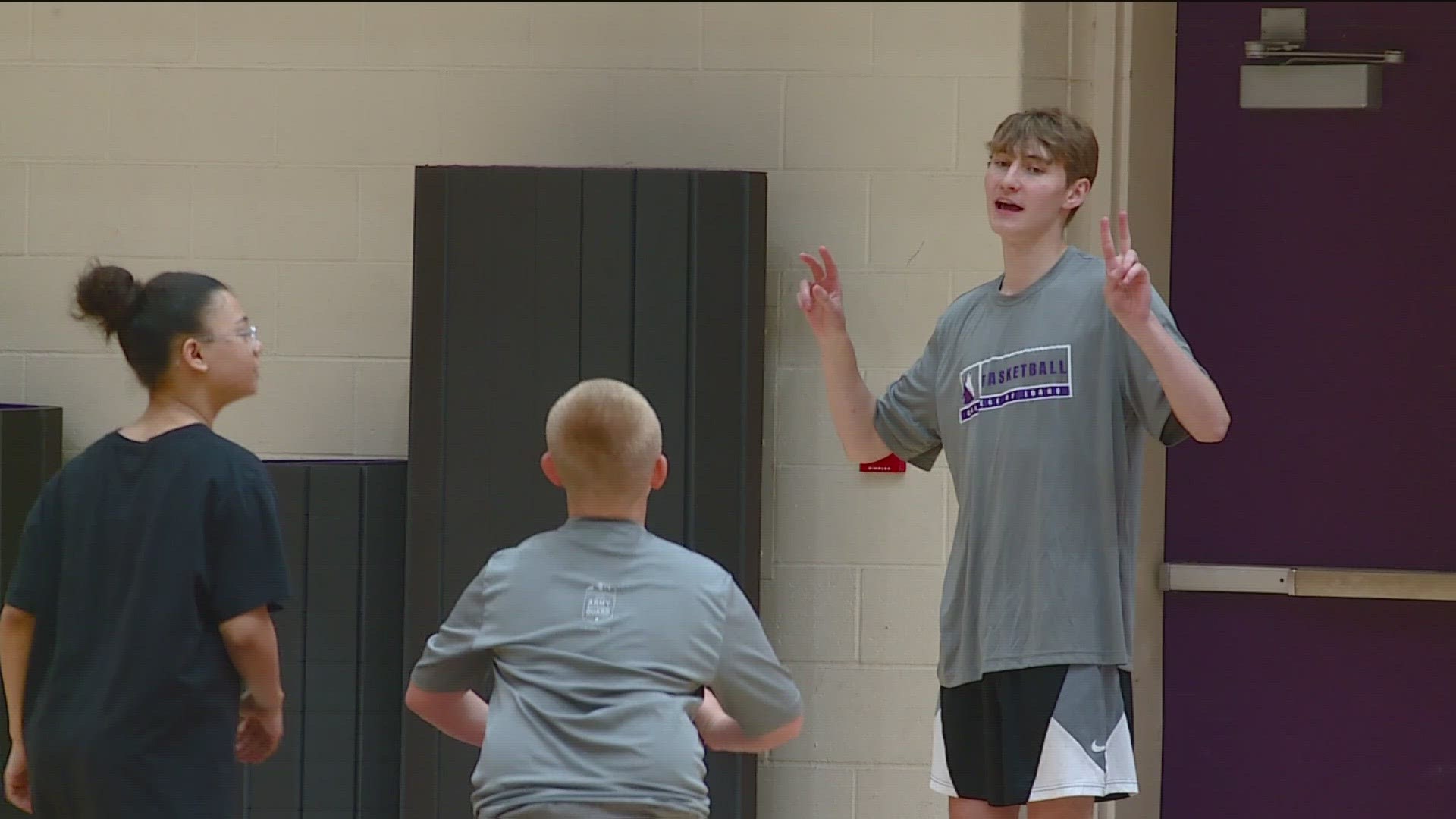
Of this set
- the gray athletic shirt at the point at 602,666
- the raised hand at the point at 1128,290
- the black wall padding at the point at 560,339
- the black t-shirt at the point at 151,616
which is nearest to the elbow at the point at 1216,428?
the raised hand at the point at 1128,290

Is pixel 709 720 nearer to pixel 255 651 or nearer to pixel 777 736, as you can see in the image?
pixel 777 736

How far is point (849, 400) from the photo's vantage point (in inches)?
119

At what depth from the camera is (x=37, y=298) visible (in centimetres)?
396

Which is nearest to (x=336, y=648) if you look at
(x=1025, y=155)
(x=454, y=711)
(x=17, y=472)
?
(x=17, y=472)

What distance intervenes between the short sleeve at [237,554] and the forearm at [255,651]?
0.06ft

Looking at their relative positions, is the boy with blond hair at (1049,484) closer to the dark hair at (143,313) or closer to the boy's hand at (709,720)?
the boy's hand at (709,720)

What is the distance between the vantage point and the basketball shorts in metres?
2.60

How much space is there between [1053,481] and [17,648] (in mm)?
1617

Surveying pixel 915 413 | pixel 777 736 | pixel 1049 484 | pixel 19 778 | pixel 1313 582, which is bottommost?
pixel 19 778

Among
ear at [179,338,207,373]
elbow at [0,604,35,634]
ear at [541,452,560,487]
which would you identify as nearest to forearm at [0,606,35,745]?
elbow at [0,604,35,634]

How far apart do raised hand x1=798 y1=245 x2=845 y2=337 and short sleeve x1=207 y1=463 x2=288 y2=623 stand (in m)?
1.02

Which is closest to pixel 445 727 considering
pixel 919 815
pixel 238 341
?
Answer: pixel 238 341

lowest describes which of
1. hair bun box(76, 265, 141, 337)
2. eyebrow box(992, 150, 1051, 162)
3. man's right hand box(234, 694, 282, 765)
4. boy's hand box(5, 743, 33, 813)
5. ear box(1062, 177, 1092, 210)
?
boy's hand box(5, 743, 33, 813)

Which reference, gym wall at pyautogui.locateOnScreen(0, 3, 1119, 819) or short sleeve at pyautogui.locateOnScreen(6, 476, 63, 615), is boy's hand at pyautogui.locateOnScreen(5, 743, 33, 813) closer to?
short sleeve at pyautogui.locateOnScreen(6, 476, 63, 615)
